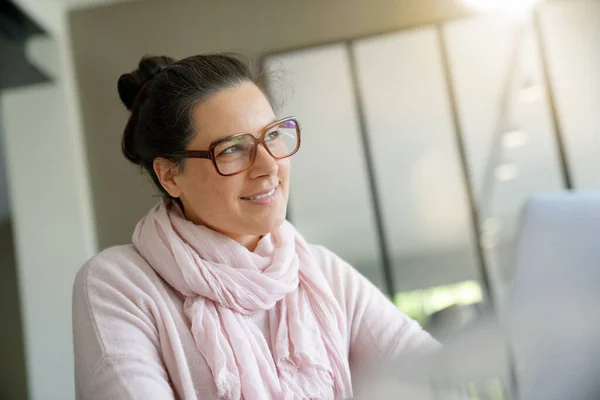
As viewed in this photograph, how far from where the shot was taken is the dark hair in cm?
122

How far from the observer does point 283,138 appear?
1251mm

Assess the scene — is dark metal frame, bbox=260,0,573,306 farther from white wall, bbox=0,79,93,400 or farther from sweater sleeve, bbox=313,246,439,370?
sweater sleeve, bbox=313,246,439,370

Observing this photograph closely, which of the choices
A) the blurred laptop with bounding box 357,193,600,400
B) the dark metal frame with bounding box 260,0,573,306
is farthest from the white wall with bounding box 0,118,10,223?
the blurred laptop with bounding box 357,193,600,400

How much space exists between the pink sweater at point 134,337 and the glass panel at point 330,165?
321 centimetres

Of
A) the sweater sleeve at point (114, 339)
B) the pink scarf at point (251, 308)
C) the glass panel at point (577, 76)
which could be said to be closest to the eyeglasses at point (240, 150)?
the pink scarf at point (251, 308)

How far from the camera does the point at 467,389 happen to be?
0.43 meters

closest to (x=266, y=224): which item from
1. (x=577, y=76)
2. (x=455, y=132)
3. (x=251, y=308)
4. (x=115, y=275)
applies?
(x=251, y=308)

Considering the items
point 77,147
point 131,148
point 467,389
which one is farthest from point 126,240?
point 467,389

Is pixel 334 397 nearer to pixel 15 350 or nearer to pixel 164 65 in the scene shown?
pixel 164 65

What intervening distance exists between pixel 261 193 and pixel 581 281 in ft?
2.68

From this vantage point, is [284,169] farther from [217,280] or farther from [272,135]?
[217,280]

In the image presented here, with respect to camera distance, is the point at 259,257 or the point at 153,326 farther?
the point at 259,257

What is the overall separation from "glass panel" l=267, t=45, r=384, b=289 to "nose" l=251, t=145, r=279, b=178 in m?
3.25

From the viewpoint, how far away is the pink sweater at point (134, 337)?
0.98 metres
